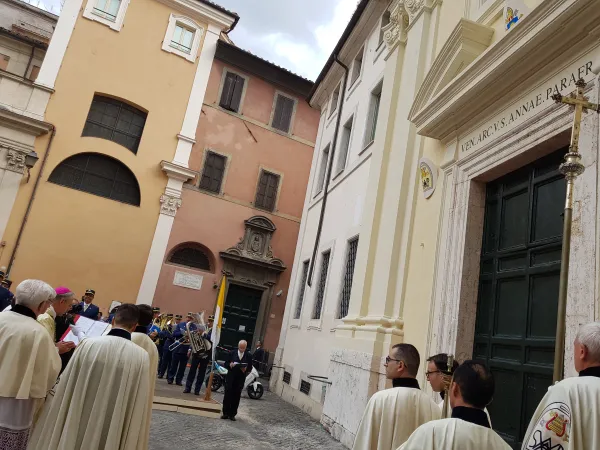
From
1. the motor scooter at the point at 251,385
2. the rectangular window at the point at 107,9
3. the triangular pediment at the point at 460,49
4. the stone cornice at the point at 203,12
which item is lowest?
the motor scooter at the point at 251,385

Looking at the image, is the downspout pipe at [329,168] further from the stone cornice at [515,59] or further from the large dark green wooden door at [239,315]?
the stone cornice at [515,59]

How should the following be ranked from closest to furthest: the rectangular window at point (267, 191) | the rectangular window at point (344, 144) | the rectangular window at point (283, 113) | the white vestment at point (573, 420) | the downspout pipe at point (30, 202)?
1. the white vestment at point (573, 420)
2. the rectangular window at point (344, 144)
3. the downspout pipe at point (30, 202)
4. the rectangular window at point (267, 191)
5. the rectangular window at point (283, 113)

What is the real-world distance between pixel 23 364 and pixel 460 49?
6339 millimetres

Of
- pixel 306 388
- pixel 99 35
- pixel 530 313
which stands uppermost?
pixel 99 35

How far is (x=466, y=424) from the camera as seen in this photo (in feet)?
6.78

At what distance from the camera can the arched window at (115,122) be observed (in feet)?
59.5

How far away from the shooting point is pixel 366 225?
8836mm

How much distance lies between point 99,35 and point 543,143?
18.2 metres

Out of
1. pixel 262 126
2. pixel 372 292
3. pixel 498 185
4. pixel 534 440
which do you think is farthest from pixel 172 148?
pixel 534 440

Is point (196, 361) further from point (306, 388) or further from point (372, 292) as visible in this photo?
point (372, 292)

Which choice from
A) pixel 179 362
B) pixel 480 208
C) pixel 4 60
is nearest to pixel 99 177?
pixel 4 60

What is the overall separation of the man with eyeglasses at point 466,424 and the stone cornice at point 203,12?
21.2 m

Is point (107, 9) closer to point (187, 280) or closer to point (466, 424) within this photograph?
point (187, 280)

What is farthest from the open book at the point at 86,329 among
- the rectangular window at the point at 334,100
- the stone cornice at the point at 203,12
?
the stone cornice at the point at 203,12
